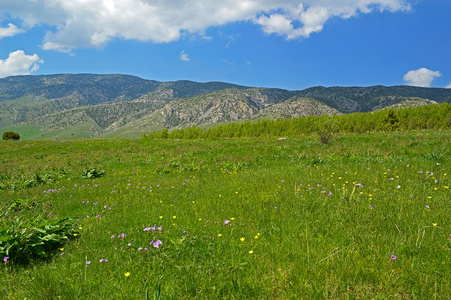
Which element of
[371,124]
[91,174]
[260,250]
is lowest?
[91,174]

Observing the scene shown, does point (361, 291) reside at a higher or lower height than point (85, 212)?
higher

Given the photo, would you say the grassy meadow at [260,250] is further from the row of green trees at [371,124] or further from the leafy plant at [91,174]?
the row of green trees at [371,124]

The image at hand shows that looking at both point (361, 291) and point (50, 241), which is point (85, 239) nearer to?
point (50, 241)

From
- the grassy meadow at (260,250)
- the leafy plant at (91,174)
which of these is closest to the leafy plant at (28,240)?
the grassy meadow at (260,250)

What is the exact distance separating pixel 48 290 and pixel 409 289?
4545mm

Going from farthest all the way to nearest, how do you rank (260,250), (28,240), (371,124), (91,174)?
(371,124)
(91,174)
(28,240)
(260,250)

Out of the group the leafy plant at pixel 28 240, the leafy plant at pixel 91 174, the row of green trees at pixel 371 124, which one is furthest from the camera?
the row of green trees at pixel 371 124

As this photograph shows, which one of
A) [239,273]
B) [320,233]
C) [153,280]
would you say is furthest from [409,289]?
[153,280]

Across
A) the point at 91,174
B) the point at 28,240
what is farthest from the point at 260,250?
the point at 91,174

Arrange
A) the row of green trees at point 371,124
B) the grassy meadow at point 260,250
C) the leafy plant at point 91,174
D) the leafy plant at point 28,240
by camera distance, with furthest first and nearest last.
A: the row of green trees at point 371,124, the leafy plant at point 91,174, the leafy plant at point 28,240, the grassy meadow at point 260,250

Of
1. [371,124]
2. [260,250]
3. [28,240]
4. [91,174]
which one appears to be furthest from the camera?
[371,124]

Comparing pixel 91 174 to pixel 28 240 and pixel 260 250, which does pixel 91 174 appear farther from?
pixel 260 250

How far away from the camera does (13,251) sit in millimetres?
3623

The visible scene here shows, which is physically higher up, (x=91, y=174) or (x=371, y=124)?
(x=371, y=124)
